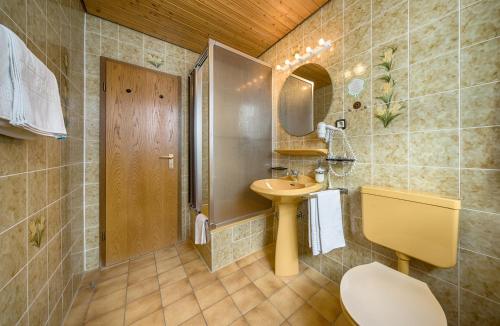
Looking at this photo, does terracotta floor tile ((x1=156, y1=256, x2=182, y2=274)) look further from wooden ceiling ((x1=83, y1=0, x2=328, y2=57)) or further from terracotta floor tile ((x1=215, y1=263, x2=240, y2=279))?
wooden ceiling ((x1=83, y1=0, x2=328, y2=57))

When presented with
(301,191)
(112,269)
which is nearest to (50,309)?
(112,269)

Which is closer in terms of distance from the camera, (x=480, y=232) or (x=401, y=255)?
(x=480, y=232)

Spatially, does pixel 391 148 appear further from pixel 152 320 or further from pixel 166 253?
pixel 166 253

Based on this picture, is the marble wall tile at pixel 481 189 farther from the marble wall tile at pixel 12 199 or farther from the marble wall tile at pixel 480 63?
the marble wall tile at pixel 12 199

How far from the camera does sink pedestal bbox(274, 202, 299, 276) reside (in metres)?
1.46

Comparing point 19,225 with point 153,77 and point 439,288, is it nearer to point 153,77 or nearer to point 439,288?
point 153,77

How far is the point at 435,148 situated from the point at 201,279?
1928 mm

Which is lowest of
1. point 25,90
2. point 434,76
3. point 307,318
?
point 307,318

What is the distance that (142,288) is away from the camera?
4.50 feet

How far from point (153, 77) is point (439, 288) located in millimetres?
2888

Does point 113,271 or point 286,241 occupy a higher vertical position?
point 286,241

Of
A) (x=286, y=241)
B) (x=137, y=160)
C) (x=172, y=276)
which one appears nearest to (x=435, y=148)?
(x=286, y=241)

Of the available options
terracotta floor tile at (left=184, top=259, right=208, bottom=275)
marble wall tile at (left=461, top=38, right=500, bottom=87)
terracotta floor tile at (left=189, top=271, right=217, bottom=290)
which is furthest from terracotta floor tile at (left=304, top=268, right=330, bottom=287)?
marble wall tile at (left=461, top=38, right=500, bottom=87)

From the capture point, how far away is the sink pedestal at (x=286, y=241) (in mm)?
1463
